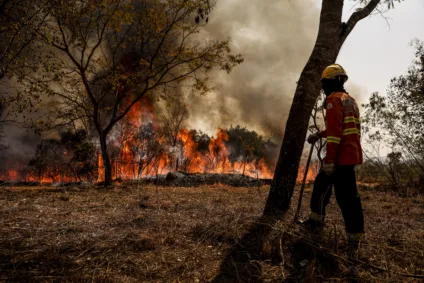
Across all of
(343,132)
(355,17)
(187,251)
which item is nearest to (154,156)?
(355,17)

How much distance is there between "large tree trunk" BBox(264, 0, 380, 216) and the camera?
4.29 meters

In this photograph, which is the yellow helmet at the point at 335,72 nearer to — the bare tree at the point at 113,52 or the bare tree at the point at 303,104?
the bare tree at the point at 303,104

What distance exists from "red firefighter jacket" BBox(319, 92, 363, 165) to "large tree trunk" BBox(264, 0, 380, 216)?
43.1 inches

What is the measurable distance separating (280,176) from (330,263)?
5.88ft

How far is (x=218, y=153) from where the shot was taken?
42.1 meters

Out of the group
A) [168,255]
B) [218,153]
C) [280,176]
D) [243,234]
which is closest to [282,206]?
[280,176]

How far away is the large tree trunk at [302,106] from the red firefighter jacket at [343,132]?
3.59 feet

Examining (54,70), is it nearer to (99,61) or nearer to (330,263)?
(99,61)

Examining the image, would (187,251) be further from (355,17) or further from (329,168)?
(355,17)

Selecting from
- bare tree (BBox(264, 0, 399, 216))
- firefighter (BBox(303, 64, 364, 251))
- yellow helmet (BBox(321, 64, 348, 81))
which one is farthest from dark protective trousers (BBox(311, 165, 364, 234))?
yellow helmet (BBox(321, 64, 348, 81))

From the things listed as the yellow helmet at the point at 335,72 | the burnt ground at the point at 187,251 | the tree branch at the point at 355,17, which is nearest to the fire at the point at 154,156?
the tree branch at the point at 355,17

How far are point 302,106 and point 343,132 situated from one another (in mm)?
1238

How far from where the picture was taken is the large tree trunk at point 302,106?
169 inches

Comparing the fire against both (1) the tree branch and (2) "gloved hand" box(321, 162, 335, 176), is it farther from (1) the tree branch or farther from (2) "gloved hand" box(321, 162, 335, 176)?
(2) "gloved hand" box(321, 162, 335, 176)
